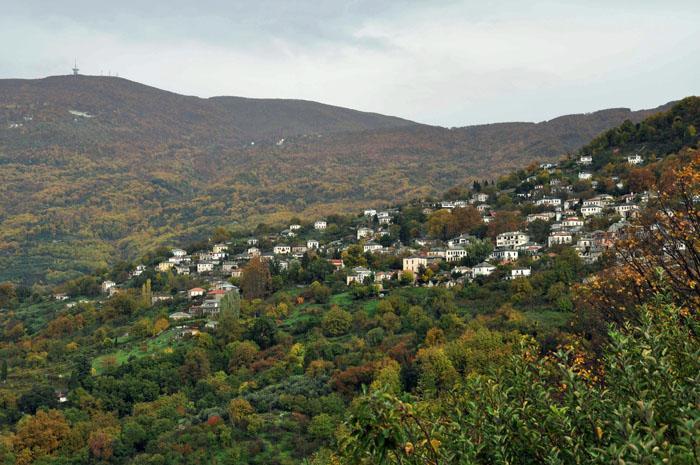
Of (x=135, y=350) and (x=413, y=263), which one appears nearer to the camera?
(x=135, y=350)

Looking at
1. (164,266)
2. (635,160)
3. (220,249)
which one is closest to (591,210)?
(635,160)

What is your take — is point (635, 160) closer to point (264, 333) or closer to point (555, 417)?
point (264, 333)

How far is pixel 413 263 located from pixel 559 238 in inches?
391

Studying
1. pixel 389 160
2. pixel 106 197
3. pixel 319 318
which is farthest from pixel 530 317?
pixel 389 160

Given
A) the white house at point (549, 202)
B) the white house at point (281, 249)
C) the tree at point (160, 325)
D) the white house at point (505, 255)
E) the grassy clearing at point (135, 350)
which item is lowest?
the grassy clearing at point (135, 350)

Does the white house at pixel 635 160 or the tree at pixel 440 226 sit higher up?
the white house at pixel 635 160

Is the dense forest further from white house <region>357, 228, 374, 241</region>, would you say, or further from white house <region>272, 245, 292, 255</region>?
white house <region>272, 245, 292, 255</region>

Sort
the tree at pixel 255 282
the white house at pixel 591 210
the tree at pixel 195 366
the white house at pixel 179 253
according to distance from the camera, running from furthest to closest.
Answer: the white house at pixel 179 253, the white house at pixel 591 210, the tree at pixel 255 282, the tree at pixel 195 366

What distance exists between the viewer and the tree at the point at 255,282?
162 ft

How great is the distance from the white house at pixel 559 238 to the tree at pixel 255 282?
757 inches

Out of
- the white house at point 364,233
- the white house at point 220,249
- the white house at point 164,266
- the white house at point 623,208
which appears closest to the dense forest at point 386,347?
the white house at point 164,266

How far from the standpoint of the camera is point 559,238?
49250 millimetres

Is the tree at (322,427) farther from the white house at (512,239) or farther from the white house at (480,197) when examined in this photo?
the white house at (480,197)

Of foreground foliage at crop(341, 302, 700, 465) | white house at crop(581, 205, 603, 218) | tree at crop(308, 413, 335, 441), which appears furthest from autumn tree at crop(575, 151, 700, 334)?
white house at crop(581, 205, 603, 218)
